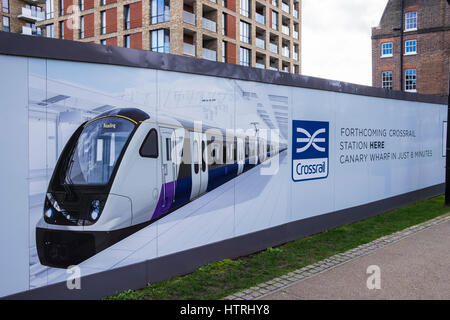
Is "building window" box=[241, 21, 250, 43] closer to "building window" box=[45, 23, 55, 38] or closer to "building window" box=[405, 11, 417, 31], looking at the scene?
"building window" box=[405, 11, 417, 31]

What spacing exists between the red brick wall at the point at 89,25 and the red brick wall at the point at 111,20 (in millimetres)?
2158

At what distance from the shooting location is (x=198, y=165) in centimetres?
638

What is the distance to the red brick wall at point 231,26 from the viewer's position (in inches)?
1692

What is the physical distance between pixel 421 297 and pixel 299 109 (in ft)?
13.8

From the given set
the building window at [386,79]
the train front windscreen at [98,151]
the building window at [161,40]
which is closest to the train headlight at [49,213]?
the train front windscreen at [98,151]

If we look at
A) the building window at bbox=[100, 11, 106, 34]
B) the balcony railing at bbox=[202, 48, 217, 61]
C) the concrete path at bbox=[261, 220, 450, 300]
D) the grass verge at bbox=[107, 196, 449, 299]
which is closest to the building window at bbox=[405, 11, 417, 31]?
the balcony railing at bbox=[202, 48, 217, 61]

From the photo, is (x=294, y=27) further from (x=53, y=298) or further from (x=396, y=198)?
(x=53, y=298)

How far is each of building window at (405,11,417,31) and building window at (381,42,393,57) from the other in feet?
6.81

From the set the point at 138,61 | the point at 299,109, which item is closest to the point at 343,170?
the point at 299,109

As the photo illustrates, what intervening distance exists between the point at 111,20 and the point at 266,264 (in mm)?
39107

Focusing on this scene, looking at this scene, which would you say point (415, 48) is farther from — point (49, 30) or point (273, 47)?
point (49, 30)

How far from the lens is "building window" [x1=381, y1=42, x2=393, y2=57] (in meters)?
41.5

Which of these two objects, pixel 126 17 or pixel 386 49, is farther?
pixel 386 49

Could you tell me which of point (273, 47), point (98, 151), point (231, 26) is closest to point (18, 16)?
point (231, 26)
